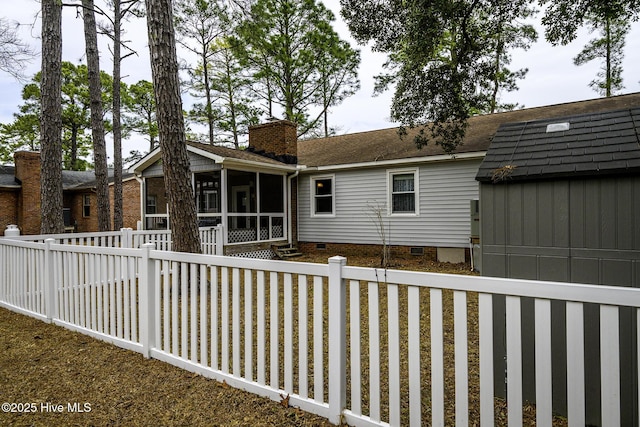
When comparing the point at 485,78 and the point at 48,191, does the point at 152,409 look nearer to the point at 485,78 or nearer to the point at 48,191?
the point at 48,191

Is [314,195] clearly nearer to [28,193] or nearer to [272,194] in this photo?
[272,194]

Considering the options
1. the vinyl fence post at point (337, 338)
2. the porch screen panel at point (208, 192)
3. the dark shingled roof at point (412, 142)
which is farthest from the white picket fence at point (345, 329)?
the porch screen panel at point (208, 192)

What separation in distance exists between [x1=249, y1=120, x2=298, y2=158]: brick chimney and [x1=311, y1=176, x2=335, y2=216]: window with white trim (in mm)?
1311

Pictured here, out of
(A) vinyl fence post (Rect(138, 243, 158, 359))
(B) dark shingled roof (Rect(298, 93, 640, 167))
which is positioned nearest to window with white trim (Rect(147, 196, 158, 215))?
(B) dark shingled roof (Rect(298, 93, 640, 167))

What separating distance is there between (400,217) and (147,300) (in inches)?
336

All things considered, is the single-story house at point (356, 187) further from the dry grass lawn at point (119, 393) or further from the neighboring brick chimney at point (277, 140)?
the dry grass lawn at point (119, 393)

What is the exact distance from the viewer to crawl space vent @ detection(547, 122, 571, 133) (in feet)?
9.93

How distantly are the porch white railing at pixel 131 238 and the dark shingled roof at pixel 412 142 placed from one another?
4771mm

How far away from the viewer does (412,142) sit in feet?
38.4

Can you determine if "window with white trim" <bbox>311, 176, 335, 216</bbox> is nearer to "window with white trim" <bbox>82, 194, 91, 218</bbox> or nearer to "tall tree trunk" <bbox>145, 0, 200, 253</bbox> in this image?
"tall tree trunk" <bbox>145, 0, 200, 253</bbox>

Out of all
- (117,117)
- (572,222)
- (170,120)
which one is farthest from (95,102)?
(572,222)

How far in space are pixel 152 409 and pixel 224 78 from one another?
21617mm

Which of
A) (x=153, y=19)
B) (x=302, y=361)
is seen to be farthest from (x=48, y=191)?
(x=302, y=361)

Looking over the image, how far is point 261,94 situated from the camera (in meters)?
22.1
